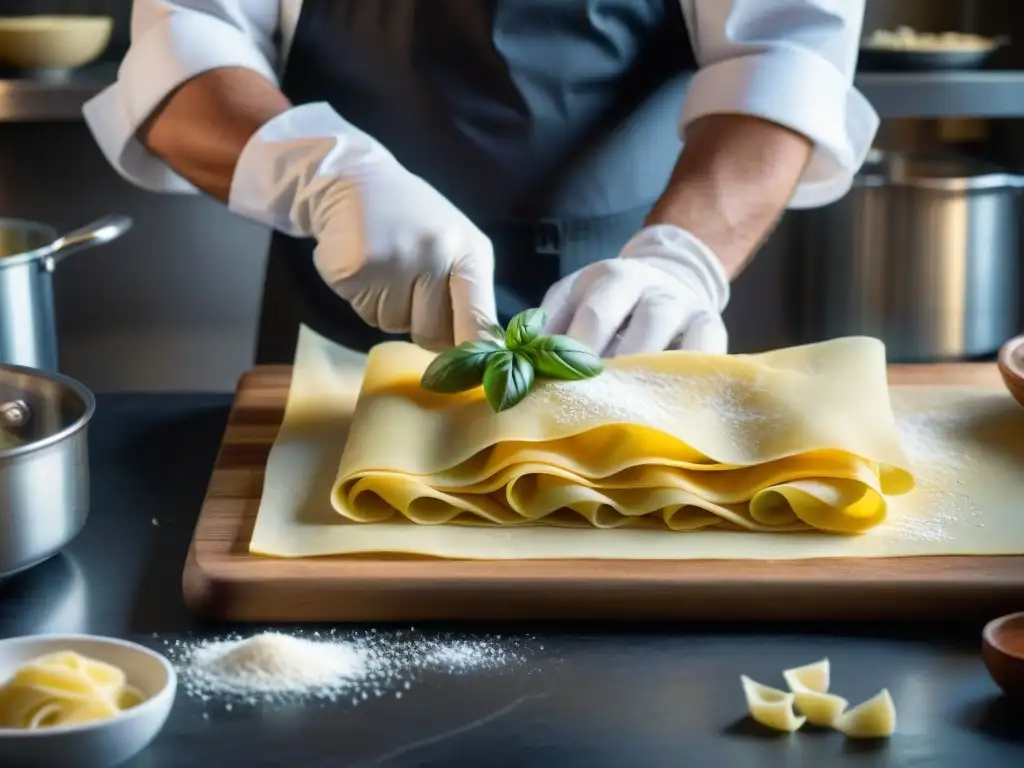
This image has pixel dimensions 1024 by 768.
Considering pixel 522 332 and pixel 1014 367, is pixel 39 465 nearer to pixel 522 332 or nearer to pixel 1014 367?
pixel 522 332

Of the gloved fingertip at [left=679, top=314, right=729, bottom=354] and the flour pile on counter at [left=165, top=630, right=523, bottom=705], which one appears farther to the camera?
the gloved fingertip at [left=679, top=314, right=729, bottom=354]

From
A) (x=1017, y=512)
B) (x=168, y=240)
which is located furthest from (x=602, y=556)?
(x=168, y=240)

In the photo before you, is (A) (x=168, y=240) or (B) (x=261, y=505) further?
(A) (x=168, y=240)

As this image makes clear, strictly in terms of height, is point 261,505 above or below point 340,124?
below

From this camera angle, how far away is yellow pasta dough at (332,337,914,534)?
0.89 metres

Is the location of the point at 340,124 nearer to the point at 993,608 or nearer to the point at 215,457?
the point at 215,457

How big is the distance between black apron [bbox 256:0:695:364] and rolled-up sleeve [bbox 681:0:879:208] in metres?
0.07

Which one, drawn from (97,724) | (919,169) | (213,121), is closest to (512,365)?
(97,724)

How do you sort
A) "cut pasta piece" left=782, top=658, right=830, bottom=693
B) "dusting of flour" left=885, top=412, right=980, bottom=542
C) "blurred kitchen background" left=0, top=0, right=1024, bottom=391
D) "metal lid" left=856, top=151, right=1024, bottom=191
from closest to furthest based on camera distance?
1. "cut pasta piece" left=782, top=658, right=830, bottom=693
2. "dusting of flour" left=885, top=412, right=980, bottom=542
3. "metal lid" left=856, top=151, right=1024, bottom=191
4. "blurred kitchen background" left=0, top=0, right=1024, bottom=391

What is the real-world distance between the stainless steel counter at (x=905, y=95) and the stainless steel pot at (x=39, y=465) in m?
1.35

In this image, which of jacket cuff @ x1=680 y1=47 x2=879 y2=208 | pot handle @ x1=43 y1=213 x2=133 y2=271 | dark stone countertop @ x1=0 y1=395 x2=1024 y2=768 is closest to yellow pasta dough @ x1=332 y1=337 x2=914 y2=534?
dark stone countertop @ x1=0 y1=395 x2=1024 y2=768

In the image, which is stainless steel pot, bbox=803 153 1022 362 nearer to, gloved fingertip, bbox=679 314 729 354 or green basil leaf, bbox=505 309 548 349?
gloved fingertip, bbox=679 314 729 354

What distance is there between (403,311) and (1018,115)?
4.61 feet

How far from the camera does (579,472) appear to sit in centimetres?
90
